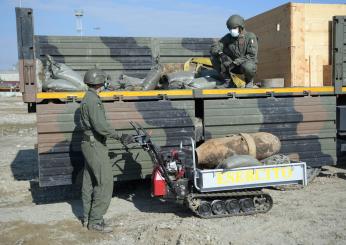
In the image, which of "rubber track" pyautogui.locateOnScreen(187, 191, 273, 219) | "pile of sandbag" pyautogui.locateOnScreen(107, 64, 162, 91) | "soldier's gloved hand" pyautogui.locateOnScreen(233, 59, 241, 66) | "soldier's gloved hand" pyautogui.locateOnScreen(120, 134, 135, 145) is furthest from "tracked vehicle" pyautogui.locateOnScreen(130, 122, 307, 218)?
"soldier's gloved hand" pyautogui.locateOnScreen(233, 59, 241, 66)

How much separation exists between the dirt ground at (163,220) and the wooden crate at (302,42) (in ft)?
6.03

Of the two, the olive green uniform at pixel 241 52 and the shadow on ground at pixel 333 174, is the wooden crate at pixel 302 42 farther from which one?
the shadow on ground at pixel 333 174

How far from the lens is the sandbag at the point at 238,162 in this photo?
5648 mm

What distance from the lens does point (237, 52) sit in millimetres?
7047

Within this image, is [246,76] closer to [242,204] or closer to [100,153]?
[242,204]

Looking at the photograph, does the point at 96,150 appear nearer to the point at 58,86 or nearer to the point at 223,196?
the point at 58,86

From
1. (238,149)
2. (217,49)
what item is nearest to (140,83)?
(217,49)

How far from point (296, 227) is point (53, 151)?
3318mm

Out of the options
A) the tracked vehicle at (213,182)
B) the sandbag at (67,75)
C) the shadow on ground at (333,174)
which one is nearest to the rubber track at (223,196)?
the tracked vehicle at (213,182)

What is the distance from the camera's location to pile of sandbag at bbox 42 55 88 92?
623cm

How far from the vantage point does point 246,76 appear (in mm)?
6977

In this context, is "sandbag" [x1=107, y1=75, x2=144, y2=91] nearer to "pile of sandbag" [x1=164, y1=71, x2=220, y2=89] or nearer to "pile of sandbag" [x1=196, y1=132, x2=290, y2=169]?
"pile of sandbag" [x1=164, y1=71, x2=220, y2=89]

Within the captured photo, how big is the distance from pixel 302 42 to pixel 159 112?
2782mm

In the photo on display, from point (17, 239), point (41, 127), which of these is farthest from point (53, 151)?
point (17, 239)
